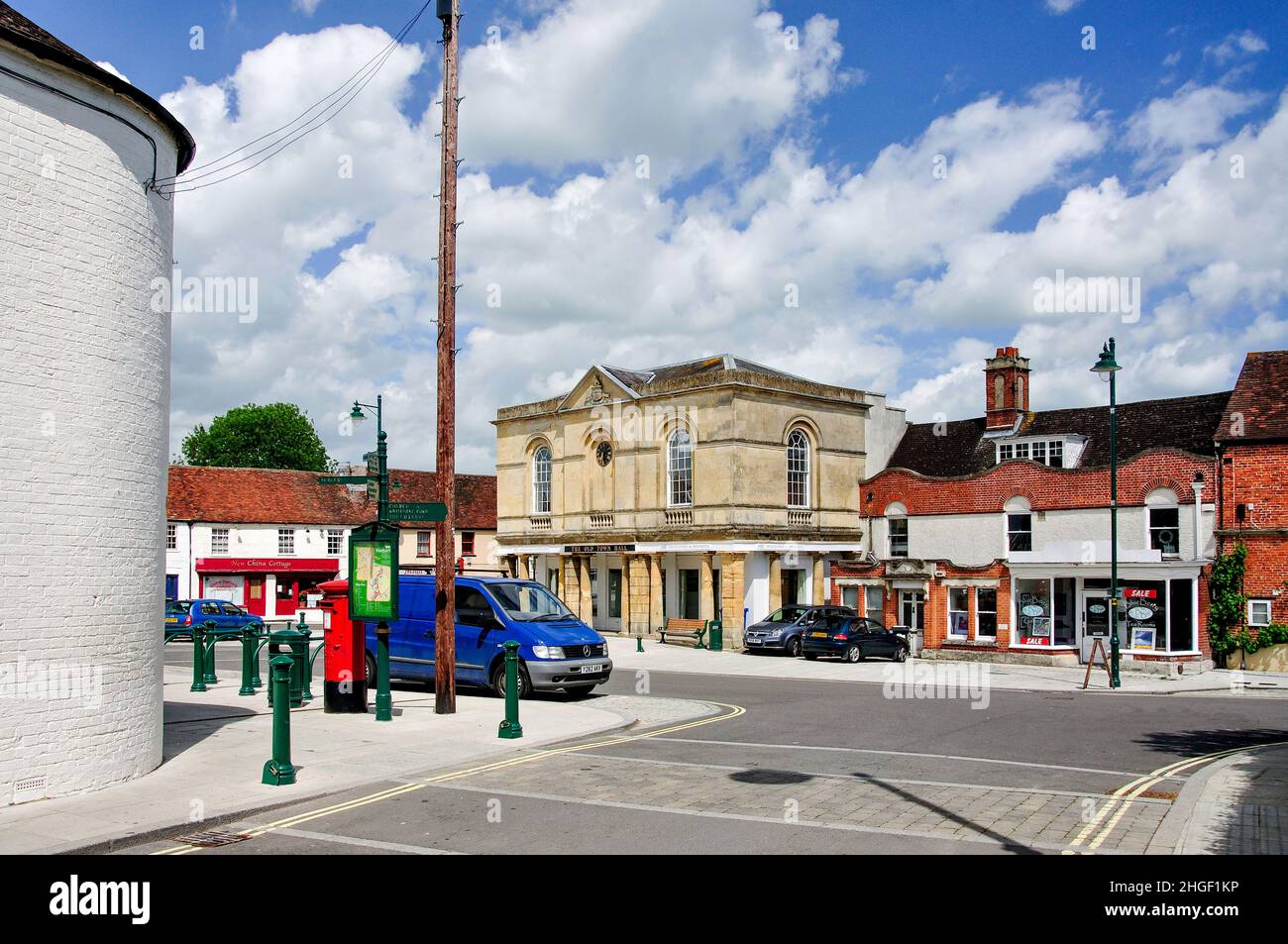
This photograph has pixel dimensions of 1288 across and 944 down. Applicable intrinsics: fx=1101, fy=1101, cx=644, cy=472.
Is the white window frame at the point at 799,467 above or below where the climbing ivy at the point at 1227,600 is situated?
above

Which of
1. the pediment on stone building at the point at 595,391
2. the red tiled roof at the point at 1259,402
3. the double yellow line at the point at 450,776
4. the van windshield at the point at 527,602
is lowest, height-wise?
the double yellow line at the point at 450,776

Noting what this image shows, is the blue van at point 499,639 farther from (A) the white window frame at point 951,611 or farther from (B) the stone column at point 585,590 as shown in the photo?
(B) the stone column at point 585,590

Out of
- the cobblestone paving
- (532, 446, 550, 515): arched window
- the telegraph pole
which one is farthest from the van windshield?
(532, 446, 550, 515): arched window

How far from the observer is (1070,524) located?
3250 centimetres

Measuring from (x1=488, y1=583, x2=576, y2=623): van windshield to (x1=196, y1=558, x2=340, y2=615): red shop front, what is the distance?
Result: 32.8 metres

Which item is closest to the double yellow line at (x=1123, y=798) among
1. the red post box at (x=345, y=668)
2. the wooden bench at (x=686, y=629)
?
the red post box at (x=345, y=668)

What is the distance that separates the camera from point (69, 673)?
10.2 meters

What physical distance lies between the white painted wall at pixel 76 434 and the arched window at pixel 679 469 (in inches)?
1137

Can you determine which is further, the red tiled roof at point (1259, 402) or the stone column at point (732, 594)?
the stone column at point (732, 594)

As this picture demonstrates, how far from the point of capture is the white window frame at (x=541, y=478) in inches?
1822

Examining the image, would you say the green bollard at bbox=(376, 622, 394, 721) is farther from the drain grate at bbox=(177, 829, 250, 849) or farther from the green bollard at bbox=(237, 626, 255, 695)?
the drain grate at bbox=(177, 829, 250, 849)

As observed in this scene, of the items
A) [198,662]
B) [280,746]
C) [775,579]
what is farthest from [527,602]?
[775,579]

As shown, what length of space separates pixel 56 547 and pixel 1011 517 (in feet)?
96.3
